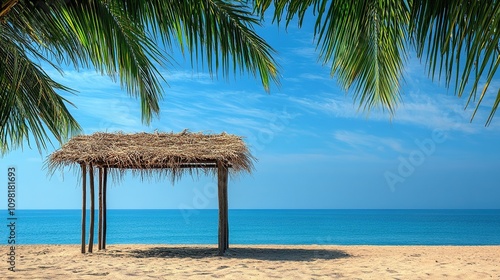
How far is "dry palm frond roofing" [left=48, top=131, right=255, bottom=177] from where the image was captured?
927 centimetres

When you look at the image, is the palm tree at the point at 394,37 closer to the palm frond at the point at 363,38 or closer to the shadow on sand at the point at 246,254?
the palm frond at the point at 363,38

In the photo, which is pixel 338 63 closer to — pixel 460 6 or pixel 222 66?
pixel 222 66

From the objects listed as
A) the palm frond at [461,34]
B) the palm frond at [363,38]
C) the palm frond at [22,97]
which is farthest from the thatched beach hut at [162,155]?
the palm frond at [461,34]

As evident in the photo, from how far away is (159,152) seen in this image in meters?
9.34

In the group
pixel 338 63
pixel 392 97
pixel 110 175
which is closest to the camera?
pixel 338 63

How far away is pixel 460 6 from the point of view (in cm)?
218

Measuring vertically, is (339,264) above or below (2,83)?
below

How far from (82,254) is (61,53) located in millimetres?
6473

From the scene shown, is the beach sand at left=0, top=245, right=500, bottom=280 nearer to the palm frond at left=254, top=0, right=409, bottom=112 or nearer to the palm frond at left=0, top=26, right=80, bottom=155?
the palm frond at left=0, top=26, right=80, bottom=155

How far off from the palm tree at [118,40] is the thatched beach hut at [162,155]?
422cm

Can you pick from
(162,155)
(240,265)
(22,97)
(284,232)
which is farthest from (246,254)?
(284,232)

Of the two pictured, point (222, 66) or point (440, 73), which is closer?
point (440, 73)

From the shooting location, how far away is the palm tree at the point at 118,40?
368cm

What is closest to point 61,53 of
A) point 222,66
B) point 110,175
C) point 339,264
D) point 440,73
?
point 222,66
